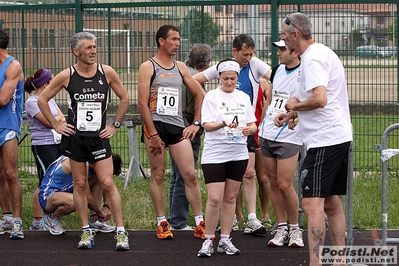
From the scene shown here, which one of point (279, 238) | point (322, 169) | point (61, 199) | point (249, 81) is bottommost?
point (279, 238)

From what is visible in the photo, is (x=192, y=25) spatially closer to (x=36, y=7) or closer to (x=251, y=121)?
(x=36, y=7)

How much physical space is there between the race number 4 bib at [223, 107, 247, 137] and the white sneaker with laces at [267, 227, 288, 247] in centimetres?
115

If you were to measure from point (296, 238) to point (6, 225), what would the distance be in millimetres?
3162

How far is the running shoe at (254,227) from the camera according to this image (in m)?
8.80

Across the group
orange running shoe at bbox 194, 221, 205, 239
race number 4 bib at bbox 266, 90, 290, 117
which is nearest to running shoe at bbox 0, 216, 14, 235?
orange running shoe at bbox 194, 221, 205, 239

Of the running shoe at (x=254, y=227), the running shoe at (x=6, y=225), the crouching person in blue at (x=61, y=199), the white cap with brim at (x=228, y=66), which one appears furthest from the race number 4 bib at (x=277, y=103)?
the running shoe at (x=6, y=225)

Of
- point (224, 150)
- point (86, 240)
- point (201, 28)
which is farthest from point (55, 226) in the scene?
point (201, 28)

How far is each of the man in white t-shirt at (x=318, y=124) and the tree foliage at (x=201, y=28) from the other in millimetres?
4936

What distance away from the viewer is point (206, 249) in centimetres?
802

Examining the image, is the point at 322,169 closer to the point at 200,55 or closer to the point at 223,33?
the point at 200,55

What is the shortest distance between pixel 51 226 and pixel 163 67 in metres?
2.10

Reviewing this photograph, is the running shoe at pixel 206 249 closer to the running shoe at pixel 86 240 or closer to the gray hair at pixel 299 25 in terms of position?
the running shoe at pixel 86 240

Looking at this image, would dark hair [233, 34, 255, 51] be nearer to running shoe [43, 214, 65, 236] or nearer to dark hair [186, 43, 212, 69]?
dark hair [186, 43, 212, 69]

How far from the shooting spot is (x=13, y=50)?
1245 cm
